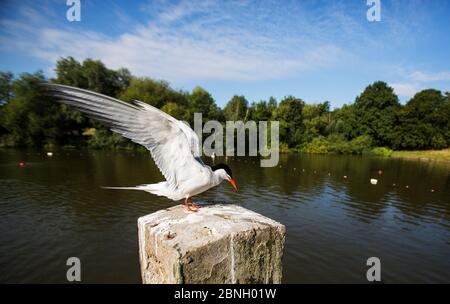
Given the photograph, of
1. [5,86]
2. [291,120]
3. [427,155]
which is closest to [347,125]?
[291,120]

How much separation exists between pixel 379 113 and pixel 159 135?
7275 cm

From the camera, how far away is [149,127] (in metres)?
3.43

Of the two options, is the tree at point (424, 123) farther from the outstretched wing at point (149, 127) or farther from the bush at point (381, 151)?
the outstretched wing at point (149, 127)

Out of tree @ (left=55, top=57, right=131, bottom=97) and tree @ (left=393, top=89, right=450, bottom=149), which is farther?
tree @ (left=393, top=89, right=450, bottom=149)

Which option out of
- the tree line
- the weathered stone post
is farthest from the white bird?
the tree line

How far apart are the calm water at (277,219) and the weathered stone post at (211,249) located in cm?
690

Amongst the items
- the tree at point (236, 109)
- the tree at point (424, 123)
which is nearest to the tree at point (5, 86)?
the tree at point (236, 109)

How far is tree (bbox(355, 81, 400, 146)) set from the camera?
203 feet

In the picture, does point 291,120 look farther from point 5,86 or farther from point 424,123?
point 5,86

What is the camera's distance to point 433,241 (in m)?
12.3

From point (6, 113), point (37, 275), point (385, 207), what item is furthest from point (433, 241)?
point (6, 113)

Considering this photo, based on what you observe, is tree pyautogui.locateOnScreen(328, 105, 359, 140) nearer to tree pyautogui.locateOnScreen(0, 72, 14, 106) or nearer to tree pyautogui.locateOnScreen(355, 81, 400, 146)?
tree pyautogui.locateOnScreen(355, 81, 400, 146)

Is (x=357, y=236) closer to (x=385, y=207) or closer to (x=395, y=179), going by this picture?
(x=385, y=207)

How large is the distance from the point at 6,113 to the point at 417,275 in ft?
206
